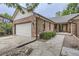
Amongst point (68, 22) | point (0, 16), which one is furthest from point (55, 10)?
point (0, 16)

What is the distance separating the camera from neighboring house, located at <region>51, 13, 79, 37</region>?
4.00 m

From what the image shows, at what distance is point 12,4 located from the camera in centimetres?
382

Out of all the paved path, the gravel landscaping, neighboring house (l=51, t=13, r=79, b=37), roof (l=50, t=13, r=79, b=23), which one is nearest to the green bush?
the paved path

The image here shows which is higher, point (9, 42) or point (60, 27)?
point (60, 27)

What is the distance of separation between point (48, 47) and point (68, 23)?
1135 millimetres

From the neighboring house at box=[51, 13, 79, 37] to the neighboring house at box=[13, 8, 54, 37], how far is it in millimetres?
221

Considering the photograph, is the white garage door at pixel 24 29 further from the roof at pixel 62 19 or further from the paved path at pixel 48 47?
the roof at pixel 62 19

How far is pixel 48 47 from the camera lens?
12.8 feet

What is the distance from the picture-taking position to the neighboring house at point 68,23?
4004 mm

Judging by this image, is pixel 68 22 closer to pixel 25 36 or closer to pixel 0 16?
pixel 25 36

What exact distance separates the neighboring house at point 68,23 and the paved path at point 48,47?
317 millimetres

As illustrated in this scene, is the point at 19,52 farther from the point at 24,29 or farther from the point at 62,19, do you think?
the point at 62,19

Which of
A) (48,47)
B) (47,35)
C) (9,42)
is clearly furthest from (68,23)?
(9,42)

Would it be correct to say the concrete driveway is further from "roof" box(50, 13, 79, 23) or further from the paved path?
"roof" box(50, 13, 79, 23)
